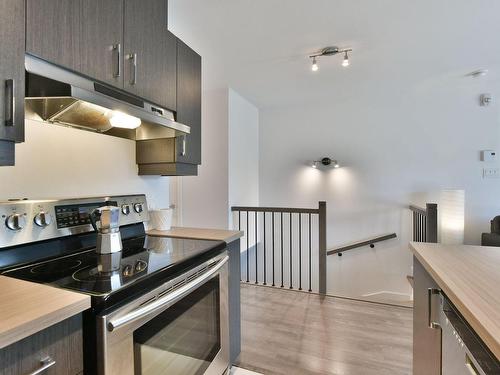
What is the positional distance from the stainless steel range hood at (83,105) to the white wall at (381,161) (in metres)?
2.82

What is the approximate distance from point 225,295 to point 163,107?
1.13 m

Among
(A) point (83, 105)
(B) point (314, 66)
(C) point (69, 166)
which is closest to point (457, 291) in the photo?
(A) point (83, 105)

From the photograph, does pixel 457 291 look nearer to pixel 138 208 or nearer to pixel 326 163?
pixel 138 208

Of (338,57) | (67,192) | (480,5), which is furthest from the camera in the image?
(338,57)

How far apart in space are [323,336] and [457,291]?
1.58m

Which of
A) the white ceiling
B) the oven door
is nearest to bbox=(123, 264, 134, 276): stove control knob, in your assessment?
the oven door

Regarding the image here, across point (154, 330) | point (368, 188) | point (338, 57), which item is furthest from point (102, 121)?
point (368, 188)

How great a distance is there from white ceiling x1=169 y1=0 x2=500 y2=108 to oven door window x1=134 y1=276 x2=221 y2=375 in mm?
1815

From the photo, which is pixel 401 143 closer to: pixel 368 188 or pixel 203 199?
pixel 368 188

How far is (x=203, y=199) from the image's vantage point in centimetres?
356

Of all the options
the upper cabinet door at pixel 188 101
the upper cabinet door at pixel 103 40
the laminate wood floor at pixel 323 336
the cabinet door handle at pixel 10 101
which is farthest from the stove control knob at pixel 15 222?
the laminate wood floor at pixel 323 336

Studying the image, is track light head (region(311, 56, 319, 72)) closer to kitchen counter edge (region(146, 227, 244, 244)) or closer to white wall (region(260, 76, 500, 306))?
white wall (region(260, 76, 500, 306))

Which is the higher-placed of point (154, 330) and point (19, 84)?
point (19, 84)

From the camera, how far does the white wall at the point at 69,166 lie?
121 cm
